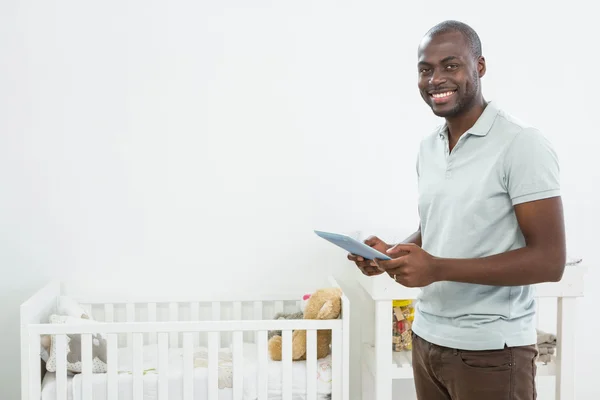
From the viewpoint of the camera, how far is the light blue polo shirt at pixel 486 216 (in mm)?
1144

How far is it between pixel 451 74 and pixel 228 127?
1.52 metres

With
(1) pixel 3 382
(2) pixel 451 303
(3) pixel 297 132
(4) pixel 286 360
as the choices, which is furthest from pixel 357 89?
(1) pixel 3 382

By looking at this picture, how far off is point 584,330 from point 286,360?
4.66 ft

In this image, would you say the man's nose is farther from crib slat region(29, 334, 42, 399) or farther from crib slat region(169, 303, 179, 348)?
crib slat region(169, 303, 179, 348)

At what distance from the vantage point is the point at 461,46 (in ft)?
4.12

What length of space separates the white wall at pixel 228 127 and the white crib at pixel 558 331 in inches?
19.6

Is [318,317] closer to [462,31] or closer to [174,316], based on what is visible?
[174,316]

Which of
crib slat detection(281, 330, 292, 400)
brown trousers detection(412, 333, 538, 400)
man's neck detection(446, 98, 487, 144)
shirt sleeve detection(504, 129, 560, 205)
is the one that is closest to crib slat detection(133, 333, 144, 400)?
crib slat detection(281, 330, 292, 400)

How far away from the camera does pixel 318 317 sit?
7.22ft

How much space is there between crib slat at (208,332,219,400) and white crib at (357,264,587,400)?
0.54 metres

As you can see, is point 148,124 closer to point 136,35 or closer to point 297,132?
point 136,35

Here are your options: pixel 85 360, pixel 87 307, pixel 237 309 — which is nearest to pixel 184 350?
pixel 85 360

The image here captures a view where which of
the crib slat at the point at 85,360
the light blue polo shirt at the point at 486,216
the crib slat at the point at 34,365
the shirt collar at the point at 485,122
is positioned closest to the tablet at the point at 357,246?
the light blue polo shirt at the point at 486,216

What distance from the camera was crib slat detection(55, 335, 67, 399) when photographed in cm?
208
